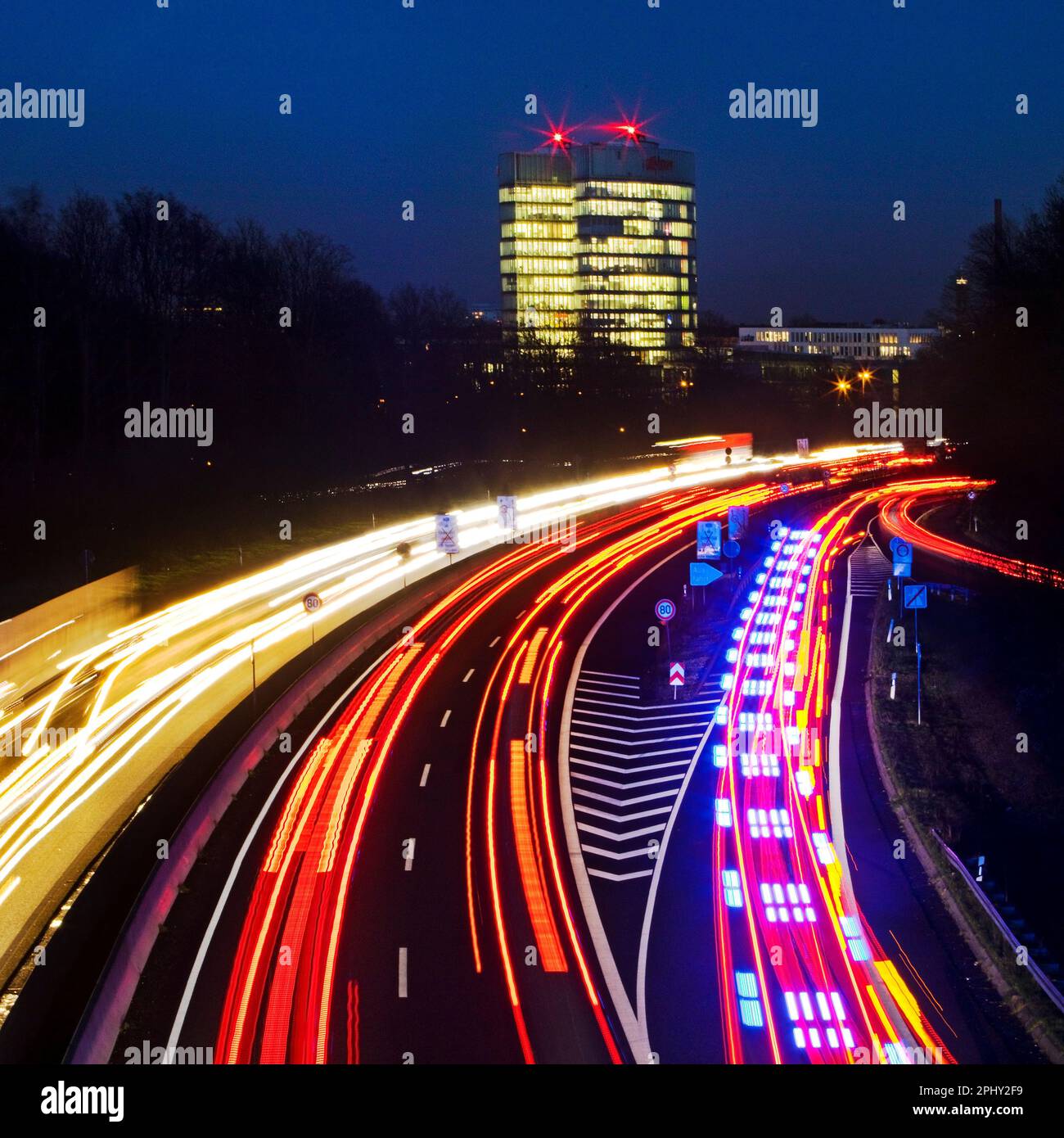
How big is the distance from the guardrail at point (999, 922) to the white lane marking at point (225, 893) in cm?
838

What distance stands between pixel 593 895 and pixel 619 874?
0.71 metres

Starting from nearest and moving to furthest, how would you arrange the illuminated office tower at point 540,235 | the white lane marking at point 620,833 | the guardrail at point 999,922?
the guardrail at point 999,922
the white lane marking at point 620,833
the illuminated office tower at point 540,235

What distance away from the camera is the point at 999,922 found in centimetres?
1279

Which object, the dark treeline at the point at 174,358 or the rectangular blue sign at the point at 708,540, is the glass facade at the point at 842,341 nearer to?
the dark treeline at the point at 174,358

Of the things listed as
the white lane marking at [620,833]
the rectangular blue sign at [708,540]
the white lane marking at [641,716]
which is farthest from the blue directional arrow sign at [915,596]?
the white lane marking at [620,833]

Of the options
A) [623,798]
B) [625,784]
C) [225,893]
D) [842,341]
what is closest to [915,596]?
[625,784]

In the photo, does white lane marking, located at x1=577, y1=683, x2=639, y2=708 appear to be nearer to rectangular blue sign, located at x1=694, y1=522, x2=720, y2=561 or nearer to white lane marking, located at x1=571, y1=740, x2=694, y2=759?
white lane marking, located at x1=571, y1=740, x2=694, y2=759

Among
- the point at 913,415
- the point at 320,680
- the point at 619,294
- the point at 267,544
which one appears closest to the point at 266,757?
the point at 320,680

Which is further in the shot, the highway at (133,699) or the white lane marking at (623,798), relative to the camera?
the white lane marking at (623,798)

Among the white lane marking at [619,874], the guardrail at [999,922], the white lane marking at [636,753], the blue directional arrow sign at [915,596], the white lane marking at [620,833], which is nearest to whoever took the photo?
the guardrail at [999,922]

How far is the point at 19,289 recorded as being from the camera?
36406mm

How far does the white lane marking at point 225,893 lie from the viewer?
11.2 metres
